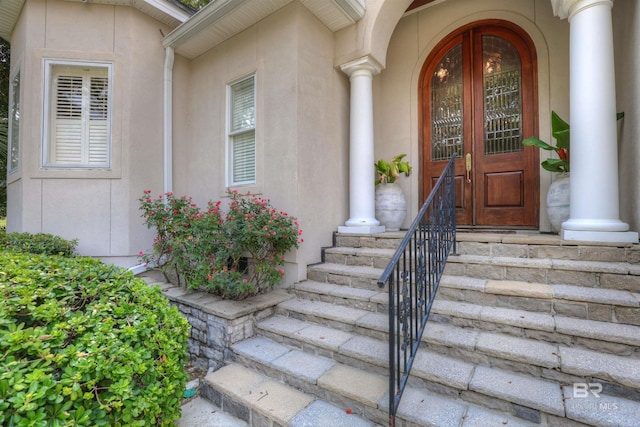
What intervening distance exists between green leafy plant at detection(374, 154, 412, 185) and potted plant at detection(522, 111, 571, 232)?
1442 mm

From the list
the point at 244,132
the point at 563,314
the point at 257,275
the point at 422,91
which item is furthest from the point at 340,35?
the point at 563,314


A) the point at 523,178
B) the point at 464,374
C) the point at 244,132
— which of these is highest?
the point at 244,132

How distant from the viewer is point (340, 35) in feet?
12.6

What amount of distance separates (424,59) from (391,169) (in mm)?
1705

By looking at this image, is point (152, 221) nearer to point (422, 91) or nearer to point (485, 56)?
point (422, 91)

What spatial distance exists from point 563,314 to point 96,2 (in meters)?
6.34

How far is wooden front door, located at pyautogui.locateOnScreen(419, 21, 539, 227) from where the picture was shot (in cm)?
368

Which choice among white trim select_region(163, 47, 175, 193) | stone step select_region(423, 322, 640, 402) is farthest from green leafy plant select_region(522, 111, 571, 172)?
white trim select_region(163, 47, 175, 193)

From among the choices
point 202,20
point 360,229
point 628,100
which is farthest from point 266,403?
point 202,20

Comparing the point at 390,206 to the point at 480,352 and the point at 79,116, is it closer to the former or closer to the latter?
the point at 480,352

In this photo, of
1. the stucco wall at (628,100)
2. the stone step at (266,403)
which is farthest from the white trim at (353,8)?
the stone step at (266,403)

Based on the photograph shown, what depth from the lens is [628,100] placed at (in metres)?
2.72

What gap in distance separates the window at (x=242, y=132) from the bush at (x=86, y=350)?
88.6 inches

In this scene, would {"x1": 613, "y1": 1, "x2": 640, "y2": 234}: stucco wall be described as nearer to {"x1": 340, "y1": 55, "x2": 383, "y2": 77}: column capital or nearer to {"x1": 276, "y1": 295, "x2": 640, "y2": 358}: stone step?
{"x1": 276, "y1": 295, "x2": 640, "y2": 358}: stone step
